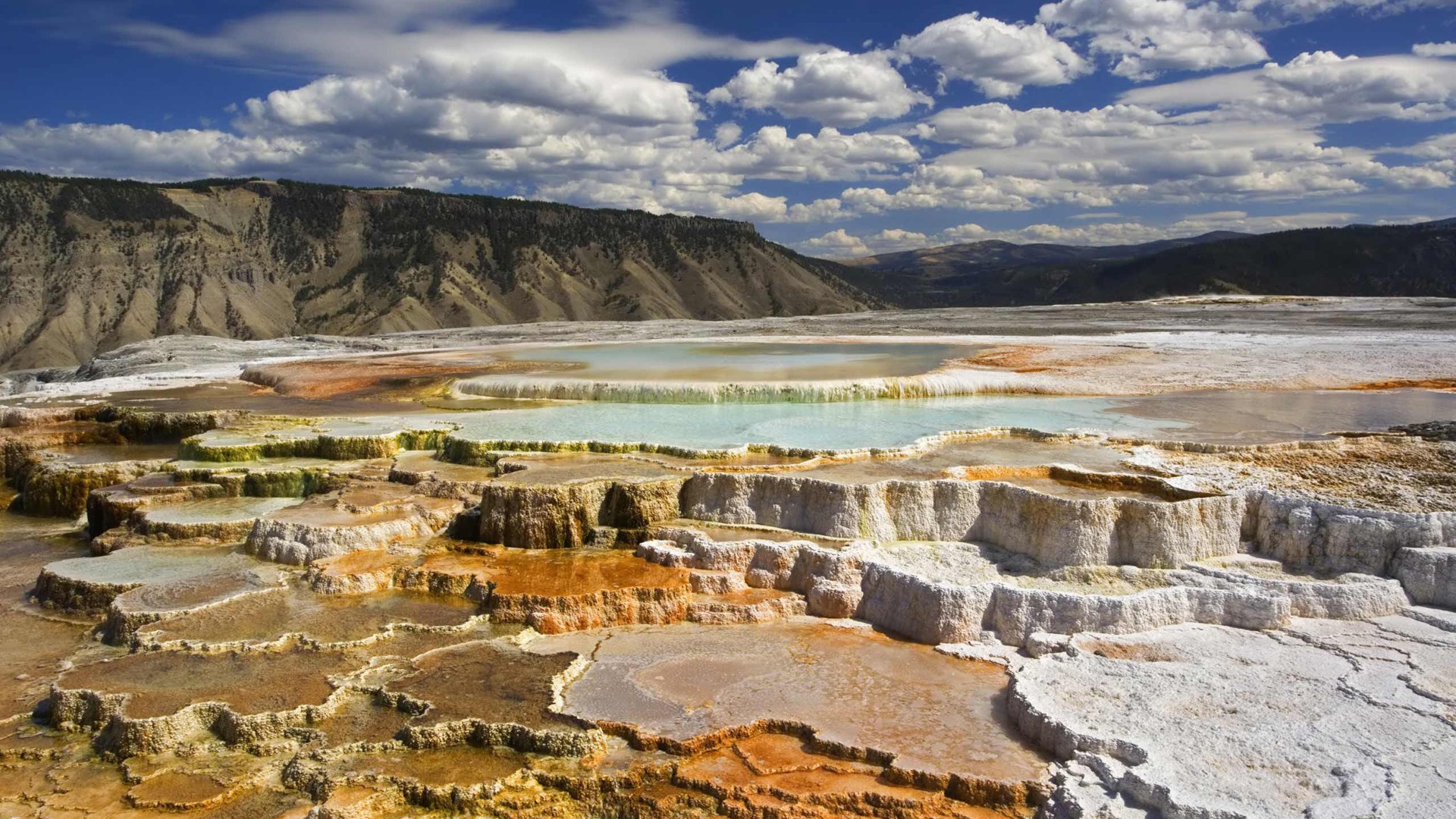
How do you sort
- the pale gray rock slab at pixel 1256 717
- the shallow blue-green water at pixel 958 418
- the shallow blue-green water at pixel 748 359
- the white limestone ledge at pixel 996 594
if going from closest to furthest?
1. the pale gray rock slab at pixel 1256 717
2. the white limestone ledge at pixel 996 594
3. the shallow blue-green water at pixel 958 418
4. the shallow blue-green water at pixel 748 359

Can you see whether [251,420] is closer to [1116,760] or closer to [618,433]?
[618,433]

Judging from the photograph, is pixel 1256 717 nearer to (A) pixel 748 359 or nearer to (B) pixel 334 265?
(A) pixel 748 359

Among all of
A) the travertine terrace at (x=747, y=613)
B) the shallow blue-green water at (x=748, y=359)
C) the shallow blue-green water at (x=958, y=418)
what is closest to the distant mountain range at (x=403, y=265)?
the shallow blue-green water at (x=748, y=359)

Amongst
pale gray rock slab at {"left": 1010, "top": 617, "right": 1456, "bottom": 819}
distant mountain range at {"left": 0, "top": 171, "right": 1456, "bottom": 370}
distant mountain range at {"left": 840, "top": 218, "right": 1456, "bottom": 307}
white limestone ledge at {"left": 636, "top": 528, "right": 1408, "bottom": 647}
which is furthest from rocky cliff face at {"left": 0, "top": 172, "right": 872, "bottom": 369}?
pale gray rock slab at {"left": 1010, "top": 617, "right": 1456, "bottom": 819}

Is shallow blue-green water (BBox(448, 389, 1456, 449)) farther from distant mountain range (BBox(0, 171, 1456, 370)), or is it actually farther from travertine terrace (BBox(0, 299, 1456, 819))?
distant mountain range (BBox(0, 171, 1456, 370))

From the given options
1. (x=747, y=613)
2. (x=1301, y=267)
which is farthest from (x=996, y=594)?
(x=1301, y=267)

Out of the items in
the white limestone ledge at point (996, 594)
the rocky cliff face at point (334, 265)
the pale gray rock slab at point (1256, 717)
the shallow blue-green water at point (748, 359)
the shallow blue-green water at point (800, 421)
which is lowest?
the pale gray rock slab at point (1256, 717)

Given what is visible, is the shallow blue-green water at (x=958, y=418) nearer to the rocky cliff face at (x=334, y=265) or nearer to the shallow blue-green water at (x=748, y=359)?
the shallow blue-green water at (x=748, y=359)
